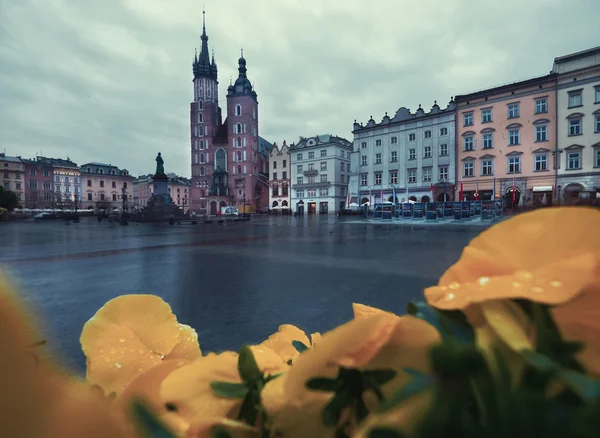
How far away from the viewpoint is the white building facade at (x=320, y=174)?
3612cm

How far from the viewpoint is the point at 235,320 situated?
278 cm

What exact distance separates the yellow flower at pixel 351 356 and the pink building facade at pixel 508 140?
25112 millimetres

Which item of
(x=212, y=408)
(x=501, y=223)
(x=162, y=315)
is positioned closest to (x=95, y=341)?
(x=162, y=315)

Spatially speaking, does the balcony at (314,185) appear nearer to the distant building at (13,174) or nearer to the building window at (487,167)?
the building window at (487,167)

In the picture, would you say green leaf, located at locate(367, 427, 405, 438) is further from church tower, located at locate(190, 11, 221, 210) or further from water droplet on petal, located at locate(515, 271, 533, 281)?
church tower, located at locate(190, 11, 221, 210)

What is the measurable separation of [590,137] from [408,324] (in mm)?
28257

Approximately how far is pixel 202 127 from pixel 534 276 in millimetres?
50438

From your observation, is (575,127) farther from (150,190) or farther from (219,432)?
(150,190)

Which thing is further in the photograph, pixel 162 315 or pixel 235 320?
pixel 235 320

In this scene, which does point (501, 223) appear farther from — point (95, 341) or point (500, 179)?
point (500, 179)

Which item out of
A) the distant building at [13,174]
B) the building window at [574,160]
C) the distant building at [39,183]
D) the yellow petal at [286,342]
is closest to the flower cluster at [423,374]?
the yellow petal at [286,342]

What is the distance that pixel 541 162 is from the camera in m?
22.5

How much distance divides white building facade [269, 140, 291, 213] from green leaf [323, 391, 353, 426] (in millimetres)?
40741

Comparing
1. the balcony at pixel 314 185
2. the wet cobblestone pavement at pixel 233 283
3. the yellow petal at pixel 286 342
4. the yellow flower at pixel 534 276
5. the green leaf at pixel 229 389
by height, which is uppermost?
the balcony at pixel 314 185
